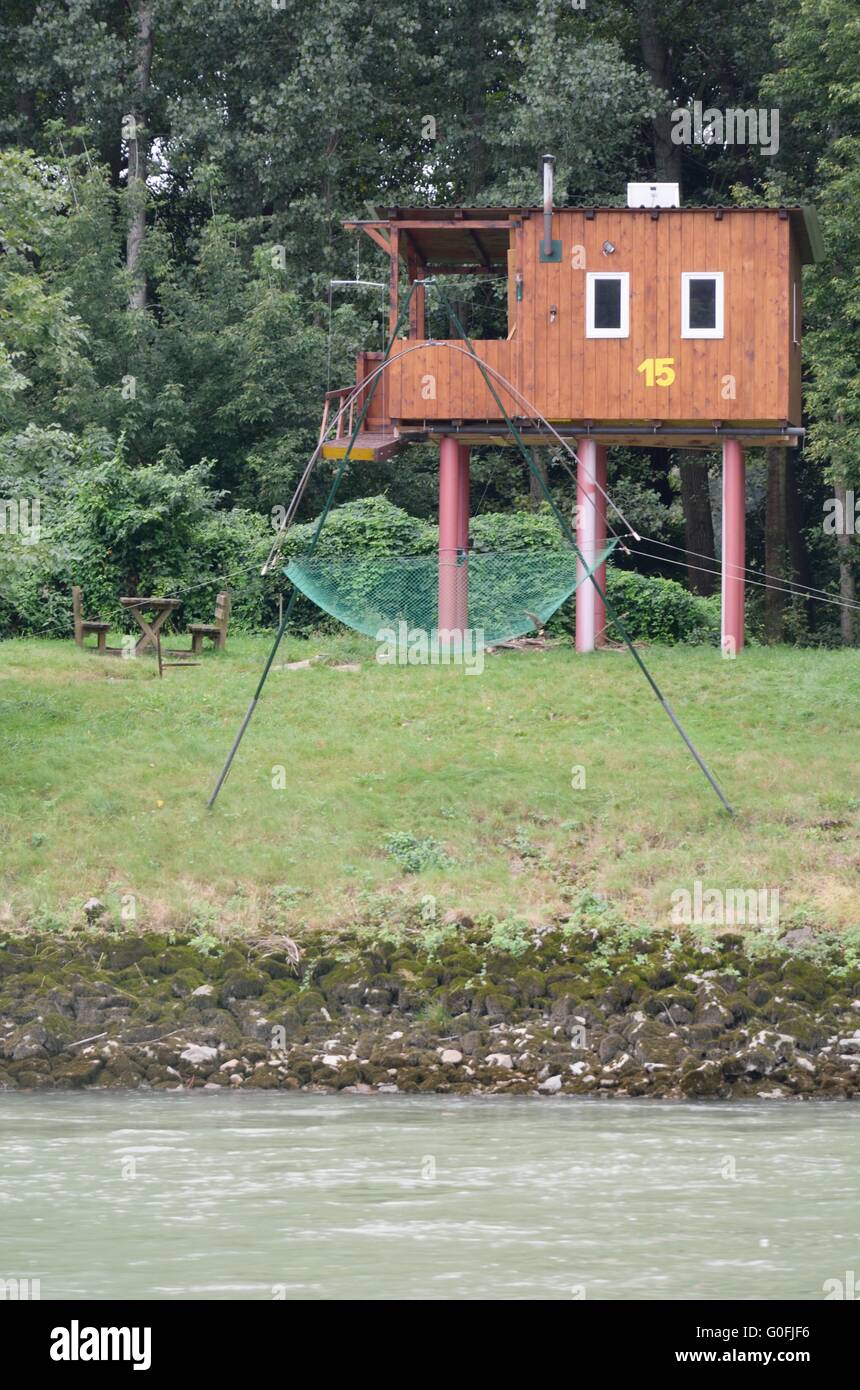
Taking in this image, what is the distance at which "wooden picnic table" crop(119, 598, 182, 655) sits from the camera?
30.3 meters

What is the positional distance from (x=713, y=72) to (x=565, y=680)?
2080 cm

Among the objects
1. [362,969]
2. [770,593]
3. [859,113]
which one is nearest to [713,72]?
[859,113]

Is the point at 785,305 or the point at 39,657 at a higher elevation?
the point at 785,305

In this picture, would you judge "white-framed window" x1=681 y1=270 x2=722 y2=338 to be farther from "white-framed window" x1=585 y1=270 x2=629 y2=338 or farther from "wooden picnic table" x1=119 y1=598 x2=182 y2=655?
"wooden picnic table" x1=119 y1=598 x2=182 y2=655

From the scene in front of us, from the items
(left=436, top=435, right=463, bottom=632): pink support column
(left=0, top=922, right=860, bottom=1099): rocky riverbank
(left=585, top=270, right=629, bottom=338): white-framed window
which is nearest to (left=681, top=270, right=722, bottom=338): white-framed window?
(left=585, top=270, right=629, bottom=338): white-framed window

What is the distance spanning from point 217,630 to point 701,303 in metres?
9.22

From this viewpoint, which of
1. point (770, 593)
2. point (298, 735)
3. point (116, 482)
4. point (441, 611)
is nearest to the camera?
point (298, 735)

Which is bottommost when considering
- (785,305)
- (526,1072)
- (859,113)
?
(526,1072)

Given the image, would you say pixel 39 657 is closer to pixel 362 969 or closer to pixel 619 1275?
pixel 362 969

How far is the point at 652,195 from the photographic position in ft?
105

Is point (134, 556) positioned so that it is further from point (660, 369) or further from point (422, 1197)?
point (422, 1197)

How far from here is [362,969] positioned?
20.1 meters

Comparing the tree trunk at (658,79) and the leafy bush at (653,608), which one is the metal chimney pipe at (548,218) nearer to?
the leafy bush at (653,608)

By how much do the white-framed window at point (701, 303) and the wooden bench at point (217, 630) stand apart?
847 centimetres
